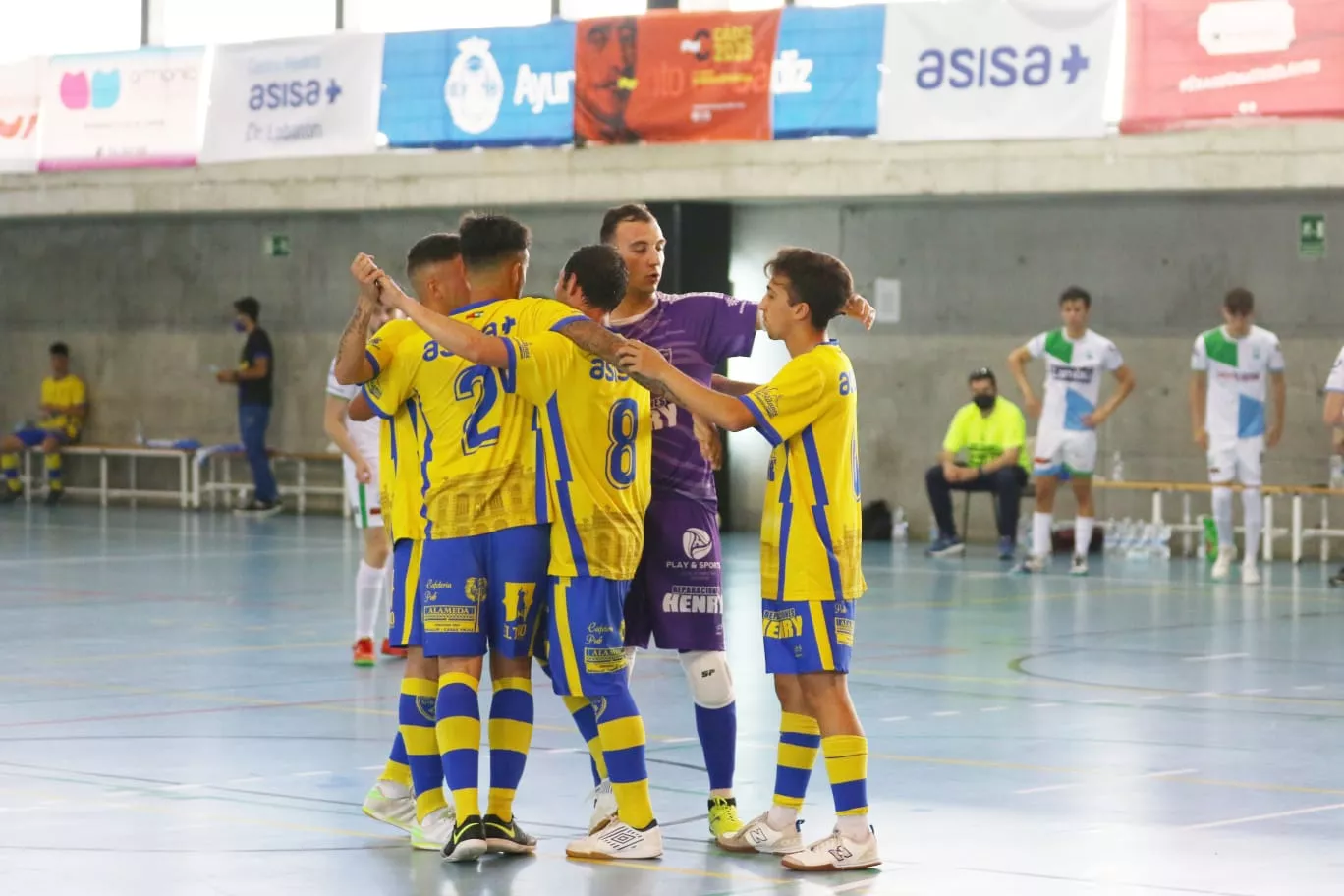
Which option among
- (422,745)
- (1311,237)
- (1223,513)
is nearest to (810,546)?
(422,745)

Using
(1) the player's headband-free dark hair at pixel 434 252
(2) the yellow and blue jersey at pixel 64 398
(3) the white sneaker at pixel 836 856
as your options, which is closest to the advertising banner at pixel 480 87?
(2) the yellow and blue jersey at pixel 64 398

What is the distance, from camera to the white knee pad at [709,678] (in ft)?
21.4

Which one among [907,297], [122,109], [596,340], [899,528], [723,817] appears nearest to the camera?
[596,340]

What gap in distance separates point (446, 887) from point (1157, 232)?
15.2 meters

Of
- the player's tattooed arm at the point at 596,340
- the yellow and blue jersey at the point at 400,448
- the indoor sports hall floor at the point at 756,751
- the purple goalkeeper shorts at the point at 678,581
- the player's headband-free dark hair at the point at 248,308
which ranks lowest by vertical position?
the indoor sports hall floor at the point at 756,751

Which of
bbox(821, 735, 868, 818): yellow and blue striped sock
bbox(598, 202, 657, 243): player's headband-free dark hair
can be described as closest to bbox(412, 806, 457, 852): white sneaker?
bbox(821, 735, 868, 818): yellow and blue striped sock

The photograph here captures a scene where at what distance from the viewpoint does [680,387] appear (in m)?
5.91

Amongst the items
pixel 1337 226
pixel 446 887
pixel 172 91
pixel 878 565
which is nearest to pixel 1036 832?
pixel 446 887

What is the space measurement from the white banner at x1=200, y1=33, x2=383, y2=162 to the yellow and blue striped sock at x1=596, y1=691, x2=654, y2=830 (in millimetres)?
16572

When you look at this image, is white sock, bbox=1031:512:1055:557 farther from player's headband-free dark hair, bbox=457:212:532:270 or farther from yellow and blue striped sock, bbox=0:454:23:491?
yellow and blue striped sock, bbox=0:454:23:491

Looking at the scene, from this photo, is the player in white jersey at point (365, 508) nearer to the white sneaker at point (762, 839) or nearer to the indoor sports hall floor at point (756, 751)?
the indoor sports hall floor at point (756, 751)

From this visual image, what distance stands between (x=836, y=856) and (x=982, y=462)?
522 inches

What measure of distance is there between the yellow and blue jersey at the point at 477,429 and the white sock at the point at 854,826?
3.98ft

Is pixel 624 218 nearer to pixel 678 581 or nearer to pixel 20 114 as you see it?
pixel 678 581
